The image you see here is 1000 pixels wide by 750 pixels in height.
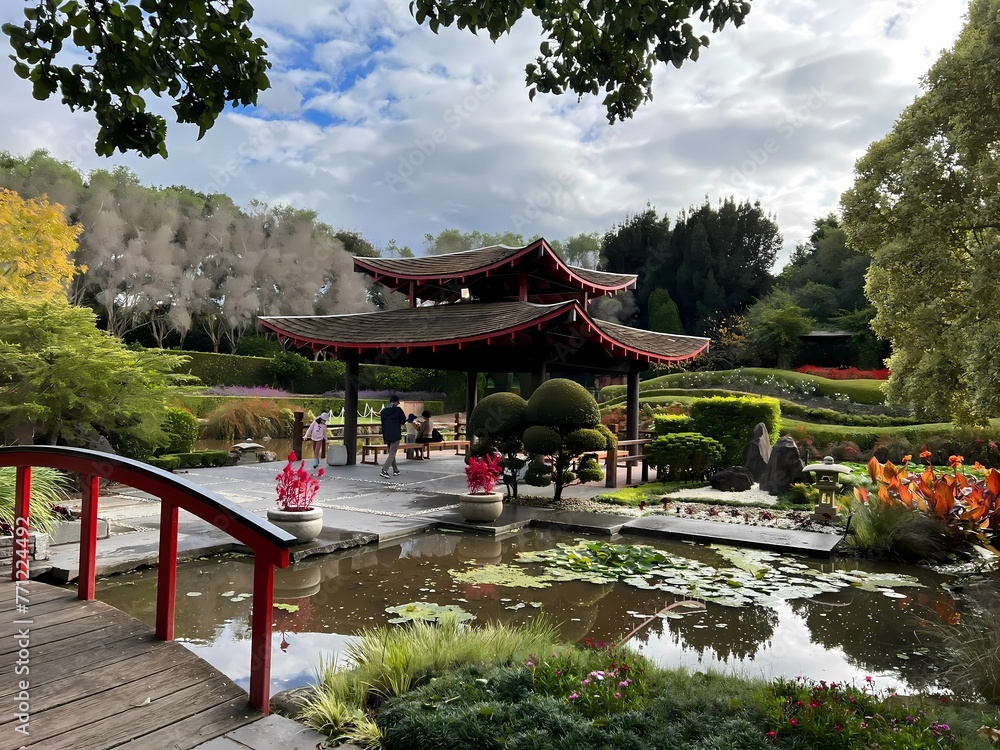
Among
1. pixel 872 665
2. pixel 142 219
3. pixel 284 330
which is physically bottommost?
pixel 872 665

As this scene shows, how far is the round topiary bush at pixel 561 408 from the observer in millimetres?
11266

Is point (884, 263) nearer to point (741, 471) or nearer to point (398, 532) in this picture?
point (741, 471)

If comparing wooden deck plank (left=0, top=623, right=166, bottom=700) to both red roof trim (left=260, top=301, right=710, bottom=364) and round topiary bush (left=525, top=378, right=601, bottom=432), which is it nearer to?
round topiary bush (left=525, top=378, right=601, bottom=432)

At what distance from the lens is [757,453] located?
14.6m

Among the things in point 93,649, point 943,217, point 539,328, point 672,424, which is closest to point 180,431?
point 539,328

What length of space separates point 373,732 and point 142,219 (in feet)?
137

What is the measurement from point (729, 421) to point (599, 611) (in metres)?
10.4

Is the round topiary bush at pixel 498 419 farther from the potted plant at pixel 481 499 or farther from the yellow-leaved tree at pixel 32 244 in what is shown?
the yellow-leaved tree at pixel 32 244

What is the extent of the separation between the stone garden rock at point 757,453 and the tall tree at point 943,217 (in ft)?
9.80

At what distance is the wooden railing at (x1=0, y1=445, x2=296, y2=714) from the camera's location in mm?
3365

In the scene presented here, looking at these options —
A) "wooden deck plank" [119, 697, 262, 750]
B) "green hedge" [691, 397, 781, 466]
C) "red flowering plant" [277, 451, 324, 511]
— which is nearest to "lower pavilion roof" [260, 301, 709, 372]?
"green hedge" [691, 397, 781, 466]

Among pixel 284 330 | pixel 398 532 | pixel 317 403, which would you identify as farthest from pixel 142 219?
pixel 398 532

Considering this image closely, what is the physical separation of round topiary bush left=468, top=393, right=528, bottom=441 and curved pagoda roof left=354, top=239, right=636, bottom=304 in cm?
543

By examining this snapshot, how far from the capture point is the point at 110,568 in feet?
22.4
